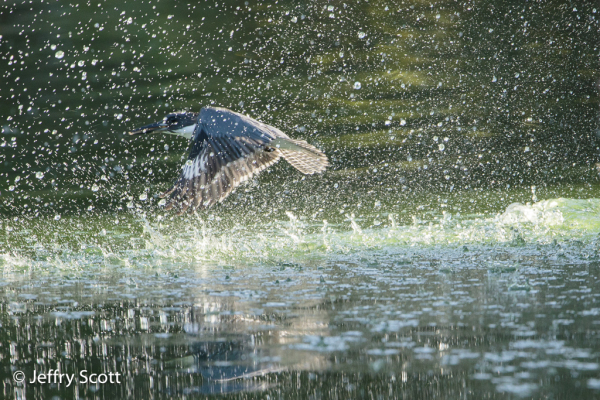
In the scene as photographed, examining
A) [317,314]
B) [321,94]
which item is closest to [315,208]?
[321,94]

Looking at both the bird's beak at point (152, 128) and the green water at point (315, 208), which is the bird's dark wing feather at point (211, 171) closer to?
the green water at point (315, 208)

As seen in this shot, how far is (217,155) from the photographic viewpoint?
15.6ft

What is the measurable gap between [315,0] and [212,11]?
1.97 m

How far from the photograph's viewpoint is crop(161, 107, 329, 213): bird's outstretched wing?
452 centimetres

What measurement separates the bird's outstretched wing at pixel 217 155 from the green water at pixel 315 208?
18.3 inches

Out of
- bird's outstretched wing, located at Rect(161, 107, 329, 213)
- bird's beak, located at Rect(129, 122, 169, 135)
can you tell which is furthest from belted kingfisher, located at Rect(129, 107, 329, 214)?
bird's beak, located at Rect(129, 122, 169, 135)

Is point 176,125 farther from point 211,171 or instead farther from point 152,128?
point 211,171

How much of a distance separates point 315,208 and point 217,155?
8.64 ft

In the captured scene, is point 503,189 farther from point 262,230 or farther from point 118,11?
point 118,11

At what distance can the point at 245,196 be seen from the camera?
7.96 meters

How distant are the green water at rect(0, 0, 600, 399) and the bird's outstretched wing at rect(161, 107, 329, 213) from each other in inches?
18.3

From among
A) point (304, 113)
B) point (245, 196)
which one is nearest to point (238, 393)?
point (245, 196)

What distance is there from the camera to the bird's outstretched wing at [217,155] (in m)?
4.52

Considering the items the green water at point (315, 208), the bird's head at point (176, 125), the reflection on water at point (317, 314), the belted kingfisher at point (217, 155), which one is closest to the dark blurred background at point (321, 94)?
the green water at point (315, 208)
